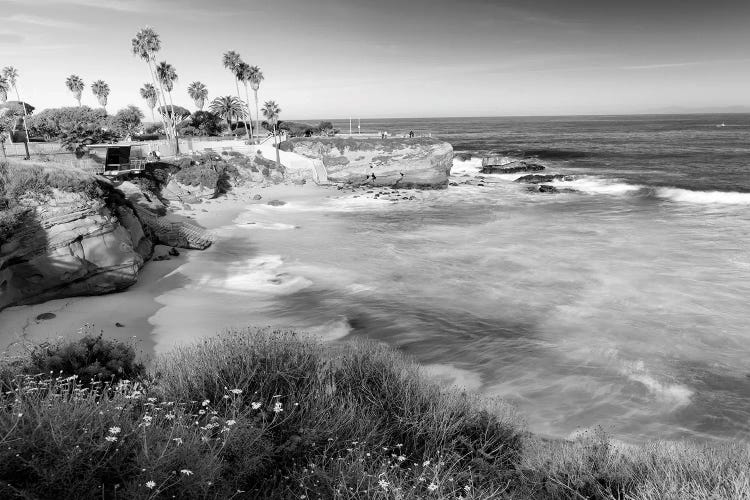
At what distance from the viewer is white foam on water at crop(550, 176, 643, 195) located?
5365cm

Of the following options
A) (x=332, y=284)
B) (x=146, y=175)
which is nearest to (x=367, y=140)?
(x=146, y=175)

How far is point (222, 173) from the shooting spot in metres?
48.7

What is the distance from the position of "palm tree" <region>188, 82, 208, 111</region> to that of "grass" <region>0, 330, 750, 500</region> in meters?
83.6

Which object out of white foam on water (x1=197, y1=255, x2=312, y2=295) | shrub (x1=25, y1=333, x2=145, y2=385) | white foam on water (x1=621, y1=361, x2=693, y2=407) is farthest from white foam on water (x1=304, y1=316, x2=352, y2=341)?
white foam on water (x1=621, y1=361, x2=693, y2=407)

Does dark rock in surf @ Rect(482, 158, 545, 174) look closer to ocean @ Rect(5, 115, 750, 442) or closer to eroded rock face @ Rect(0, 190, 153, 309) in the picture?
ocean @ Rect(5, 115, 750, 442)

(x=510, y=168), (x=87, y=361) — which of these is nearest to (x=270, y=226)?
(x=87, y=361)

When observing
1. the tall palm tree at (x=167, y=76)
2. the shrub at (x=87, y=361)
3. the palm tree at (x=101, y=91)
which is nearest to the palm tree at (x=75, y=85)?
the palm tree at (x=101, y=91)

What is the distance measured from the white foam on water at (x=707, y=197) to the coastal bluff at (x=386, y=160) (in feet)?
86.2

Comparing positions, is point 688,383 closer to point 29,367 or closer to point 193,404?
point 193,404

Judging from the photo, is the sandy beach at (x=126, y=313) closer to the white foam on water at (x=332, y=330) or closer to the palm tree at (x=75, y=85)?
the white foam on water at (x=332, y=330)

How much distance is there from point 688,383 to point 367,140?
2136 inches

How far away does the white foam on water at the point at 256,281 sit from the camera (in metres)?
22.7

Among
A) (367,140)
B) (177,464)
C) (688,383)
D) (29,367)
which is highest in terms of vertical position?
(367,140)

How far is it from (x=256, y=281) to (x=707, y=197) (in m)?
48.7
